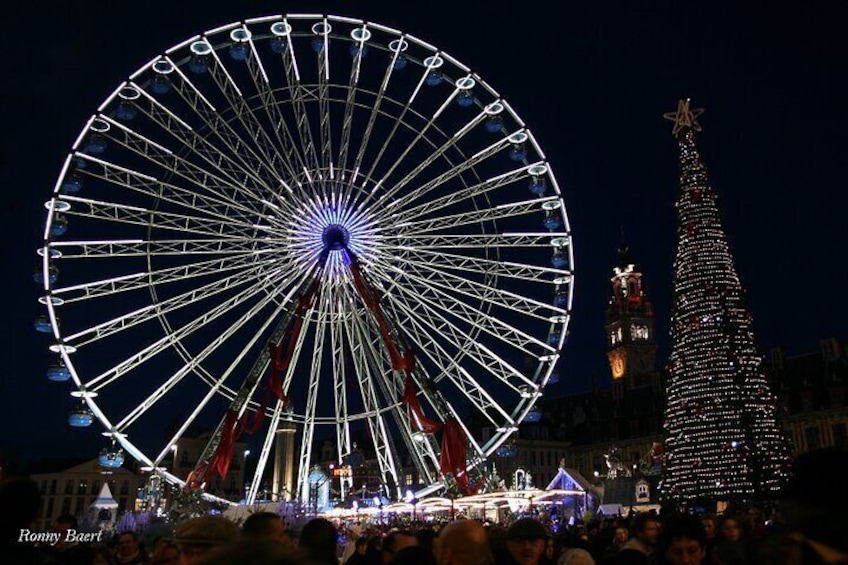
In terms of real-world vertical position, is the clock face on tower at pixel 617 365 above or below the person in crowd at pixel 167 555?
above

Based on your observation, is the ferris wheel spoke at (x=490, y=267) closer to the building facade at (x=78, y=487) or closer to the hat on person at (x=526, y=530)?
the hat on person at (x=526, y=530)

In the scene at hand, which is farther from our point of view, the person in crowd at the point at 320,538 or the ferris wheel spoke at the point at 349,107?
the ferris wheel spoke at the point at 349,107

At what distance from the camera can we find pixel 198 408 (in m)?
30.5

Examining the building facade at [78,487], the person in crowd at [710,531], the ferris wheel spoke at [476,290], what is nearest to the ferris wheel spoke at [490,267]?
the ferris wheel spoke at [476,290]

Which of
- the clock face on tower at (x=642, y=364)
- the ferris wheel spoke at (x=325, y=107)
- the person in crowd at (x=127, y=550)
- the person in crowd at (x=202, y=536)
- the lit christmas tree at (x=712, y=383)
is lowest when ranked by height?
the person in crowd at (x=127, y=550)

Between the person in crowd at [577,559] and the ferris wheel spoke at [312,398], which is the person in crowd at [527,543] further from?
the ferris wheel spoke at [312,398]

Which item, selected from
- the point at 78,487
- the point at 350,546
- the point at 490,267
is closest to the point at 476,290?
the point at 490,267

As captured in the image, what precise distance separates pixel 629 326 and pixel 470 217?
8360 cm

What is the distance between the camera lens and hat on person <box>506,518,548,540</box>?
582cm

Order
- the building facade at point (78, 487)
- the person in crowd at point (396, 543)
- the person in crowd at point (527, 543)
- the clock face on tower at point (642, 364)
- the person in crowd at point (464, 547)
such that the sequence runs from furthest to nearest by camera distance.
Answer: the clock face on tower at point (642, 364) → the building facade at point (78, 487) → the person in crowd at point (396, 543) → the person in crowd at point (527, 543) → the person in crowd at point (464, 547)

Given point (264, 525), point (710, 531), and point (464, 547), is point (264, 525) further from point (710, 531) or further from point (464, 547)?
point (710, 531)

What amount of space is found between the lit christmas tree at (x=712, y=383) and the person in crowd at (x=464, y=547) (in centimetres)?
3375

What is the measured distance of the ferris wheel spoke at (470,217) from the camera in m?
31.4

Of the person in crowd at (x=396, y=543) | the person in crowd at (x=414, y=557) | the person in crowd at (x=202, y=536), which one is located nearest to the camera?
the person in crowd at (x=202, y=536)
